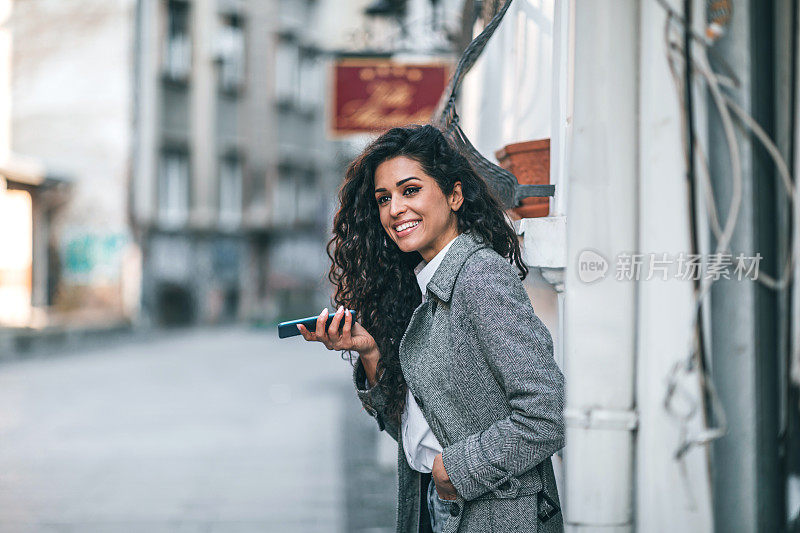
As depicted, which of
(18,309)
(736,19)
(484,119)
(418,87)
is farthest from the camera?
(18,309)

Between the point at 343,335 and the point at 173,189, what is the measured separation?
65.6 feet

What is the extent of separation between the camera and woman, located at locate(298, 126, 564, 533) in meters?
1.69

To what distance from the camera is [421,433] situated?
1963mm

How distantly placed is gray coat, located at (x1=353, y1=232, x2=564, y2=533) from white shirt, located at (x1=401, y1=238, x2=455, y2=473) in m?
0.08

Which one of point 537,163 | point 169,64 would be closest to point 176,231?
point 169,64

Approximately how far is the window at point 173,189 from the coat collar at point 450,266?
771 inches

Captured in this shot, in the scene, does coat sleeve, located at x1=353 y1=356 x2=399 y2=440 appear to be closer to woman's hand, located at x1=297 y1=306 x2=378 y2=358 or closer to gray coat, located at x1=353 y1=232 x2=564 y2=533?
woman's hand, located at x1=297 y1=306 x2=378 y2=358

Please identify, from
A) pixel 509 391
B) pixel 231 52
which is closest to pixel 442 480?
pixel 509 391

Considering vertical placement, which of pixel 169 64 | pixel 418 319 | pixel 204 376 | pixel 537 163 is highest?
pixel 169 64

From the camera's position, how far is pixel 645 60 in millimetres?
1464

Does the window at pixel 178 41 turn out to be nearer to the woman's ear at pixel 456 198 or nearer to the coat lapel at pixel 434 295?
the woman's ear at pixel 456 198

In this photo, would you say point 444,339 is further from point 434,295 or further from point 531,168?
point 531,168

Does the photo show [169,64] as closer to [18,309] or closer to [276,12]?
[276,12]

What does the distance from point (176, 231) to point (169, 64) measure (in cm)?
437
